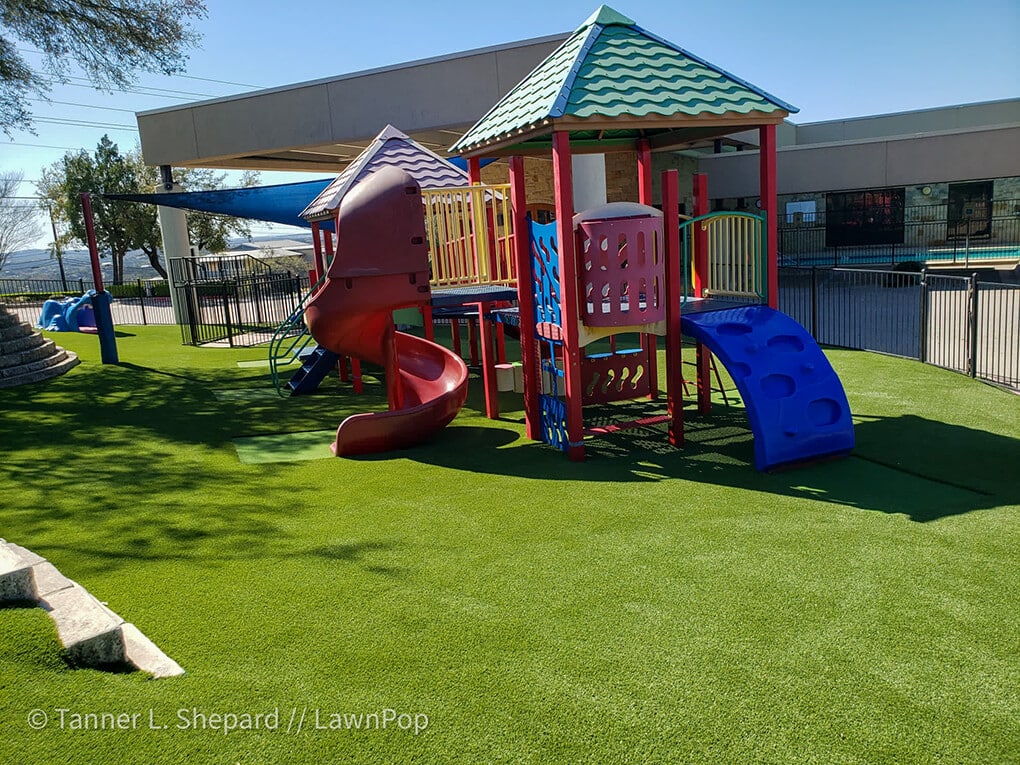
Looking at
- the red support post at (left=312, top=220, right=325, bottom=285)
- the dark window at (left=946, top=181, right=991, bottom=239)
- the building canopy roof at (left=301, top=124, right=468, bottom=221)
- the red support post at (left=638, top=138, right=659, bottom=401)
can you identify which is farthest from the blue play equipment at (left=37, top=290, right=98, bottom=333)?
the dark window at (left=946, top=181, right=991, bottom=239)

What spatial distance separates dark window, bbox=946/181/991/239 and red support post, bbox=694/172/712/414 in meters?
24.5

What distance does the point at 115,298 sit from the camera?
4506 cm

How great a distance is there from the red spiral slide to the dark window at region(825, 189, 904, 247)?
26.8 meters

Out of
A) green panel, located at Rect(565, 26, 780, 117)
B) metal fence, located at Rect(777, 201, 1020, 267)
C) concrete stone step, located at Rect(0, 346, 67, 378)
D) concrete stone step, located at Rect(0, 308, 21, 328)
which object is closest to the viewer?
green panel, located at Rect(565, 26, 780, 117)

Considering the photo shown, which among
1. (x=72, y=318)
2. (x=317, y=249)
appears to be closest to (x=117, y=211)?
(x=72, y=318)

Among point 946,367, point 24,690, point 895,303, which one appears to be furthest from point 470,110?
point 24,690

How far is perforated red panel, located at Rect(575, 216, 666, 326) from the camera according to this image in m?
7.55

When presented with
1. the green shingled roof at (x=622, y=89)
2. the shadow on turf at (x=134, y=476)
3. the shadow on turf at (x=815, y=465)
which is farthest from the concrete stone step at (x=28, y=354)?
the green shingled roof at (x=622, y=89)

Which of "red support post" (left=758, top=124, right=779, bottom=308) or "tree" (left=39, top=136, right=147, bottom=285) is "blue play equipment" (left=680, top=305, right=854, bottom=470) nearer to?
"red support post" (left=758, top=124, right=779, bottom=308)

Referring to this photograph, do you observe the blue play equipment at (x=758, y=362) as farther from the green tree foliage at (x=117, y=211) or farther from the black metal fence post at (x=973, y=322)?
the green tree foliage at (x=117, y=211)

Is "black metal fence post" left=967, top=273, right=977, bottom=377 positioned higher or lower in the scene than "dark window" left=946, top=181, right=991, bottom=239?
lower

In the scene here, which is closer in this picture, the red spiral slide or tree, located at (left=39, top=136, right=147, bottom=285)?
the red spiral slide

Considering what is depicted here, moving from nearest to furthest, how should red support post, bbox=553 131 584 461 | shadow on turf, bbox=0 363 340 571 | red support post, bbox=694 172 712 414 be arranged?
1. shadow on turf, bbox=0 363 340 571
2. red support post, bbox=553 131 584 461
3. red support post, bbox=694 172 712 414

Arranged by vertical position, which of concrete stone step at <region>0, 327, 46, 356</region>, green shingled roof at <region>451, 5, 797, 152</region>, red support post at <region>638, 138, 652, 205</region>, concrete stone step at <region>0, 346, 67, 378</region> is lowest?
concrete stone step at <region>0, 346, 67, 378</region>
